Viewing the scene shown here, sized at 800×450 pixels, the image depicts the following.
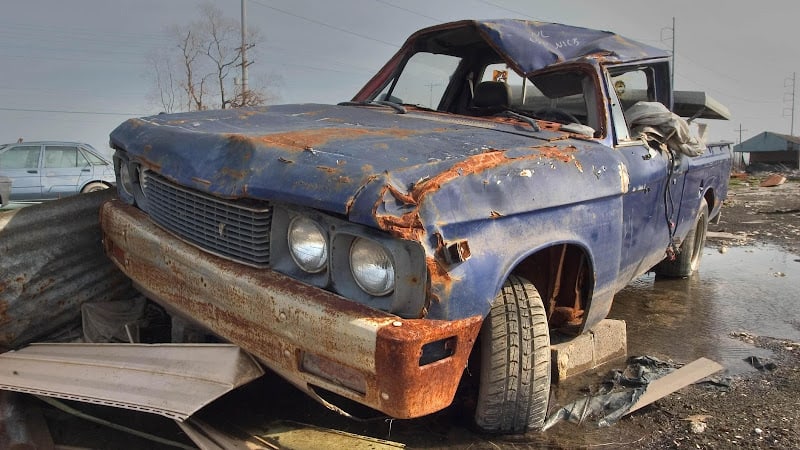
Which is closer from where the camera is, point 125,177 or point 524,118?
point 125,177

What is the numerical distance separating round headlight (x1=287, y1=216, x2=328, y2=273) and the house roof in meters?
51.2

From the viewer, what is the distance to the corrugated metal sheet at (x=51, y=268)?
121 inches

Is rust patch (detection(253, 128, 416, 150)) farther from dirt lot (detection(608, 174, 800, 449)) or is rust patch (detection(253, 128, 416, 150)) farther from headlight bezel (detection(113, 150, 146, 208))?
dirt lot (detection(608, 174, 800, 449))

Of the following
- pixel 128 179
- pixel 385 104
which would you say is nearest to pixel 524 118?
pixel 385 104

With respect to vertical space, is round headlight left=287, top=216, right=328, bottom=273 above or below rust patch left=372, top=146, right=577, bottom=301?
below

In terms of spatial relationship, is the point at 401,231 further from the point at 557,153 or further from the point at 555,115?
the point at 555,115

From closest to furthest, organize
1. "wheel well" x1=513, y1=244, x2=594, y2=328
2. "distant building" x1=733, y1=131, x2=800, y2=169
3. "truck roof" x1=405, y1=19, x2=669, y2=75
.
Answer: "wheel well" x1=513, y1=244, x2=594, y2=328 < "truck roof" x1=405, y1=19, x2=669, y2=75 < "distant building" x1=733, y1=131, x2=800, y2=169

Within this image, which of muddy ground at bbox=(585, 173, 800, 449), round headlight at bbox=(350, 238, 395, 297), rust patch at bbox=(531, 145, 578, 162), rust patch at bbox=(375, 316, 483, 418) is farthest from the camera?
muddy ground at bbox=(585, 173, 800, 449)

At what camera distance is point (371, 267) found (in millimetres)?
2051

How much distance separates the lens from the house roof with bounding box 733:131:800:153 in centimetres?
4675

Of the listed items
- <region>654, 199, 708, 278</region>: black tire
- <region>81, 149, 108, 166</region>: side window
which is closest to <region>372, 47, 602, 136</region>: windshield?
<region>654, 199, 708, 278</region>: black tire

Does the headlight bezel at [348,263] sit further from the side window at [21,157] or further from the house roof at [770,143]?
the house roof at [770,143]

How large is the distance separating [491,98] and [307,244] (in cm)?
231

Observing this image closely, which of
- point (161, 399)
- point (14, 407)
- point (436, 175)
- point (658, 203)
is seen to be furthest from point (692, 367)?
point (14, 407)
